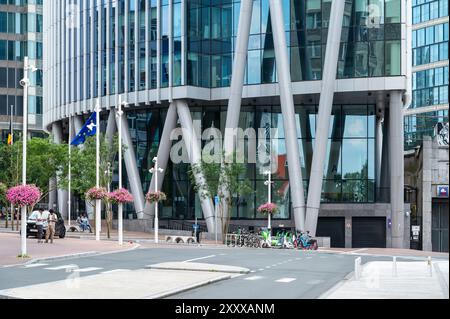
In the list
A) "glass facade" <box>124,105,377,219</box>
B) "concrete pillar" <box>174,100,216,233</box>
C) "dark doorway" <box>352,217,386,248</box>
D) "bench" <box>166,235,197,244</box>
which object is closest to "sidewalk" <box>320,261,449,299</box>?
"bench" <box>166,235,197,244</box>

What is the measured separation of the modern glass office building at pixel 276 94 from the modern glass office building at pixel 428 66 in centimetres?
3340

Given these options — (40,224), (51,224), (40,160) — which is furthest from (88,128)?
(51,224)

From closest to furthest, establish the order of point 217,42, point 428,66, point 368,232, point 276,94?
point 276,94
point 368,232
point 217,42
point 428,66

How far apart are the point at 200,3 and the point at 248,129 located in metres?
11.8

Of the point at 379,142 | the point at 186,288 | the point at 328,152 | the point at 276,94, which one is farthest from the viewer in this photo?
the point at 379,142

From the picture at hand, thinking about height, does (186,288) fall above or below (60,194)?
below

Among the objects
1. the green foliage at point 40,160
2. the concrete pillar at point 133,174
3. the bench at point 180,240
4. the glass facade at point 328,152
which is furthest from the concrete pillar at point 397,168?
the green foliage at point 40,160

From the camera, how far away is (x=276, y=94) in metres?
64.6

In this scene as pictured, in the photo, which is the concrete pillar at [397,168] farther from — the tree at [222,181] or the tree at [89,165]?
the tree at [89,165]

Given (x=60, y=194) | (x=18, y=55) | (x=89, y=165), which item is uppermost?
(x=18, y=55)

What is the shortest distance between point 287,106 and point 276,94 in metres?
5.42

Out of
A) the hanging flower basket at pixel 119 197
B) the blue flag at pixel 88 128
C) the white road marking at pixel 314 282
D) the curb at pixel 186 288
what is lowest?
the white road marking at pixel 314 282

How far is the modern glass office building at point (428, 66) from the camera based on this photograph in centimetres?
9950

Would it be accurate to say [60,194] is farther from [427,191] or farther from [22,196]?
[22,196]
